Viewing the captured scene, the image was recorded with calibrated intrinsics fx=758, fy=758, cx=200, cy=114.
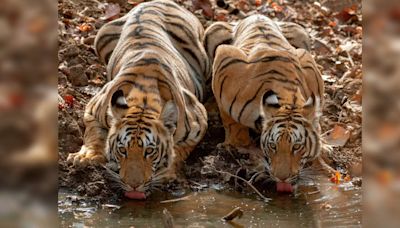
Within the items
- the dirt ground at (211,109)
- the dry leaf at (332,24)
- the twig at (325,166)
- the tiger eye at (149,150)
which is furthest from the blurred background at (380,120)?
the dry leaf at (332,24)

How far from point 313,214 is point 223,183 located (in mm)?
791

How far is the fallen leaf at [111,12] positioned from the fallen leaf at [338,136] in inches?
120

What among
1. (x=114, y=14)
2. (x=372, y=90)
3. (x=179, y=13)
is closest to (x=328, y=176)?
(x=179, y=13)

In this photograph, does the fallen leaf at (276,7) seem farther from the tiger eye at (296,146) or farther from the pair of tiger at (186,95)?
the tiger eye at (296,146)

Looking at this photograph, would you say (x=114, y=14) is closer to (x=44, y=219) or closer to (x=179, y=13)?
(x=179, y=13)

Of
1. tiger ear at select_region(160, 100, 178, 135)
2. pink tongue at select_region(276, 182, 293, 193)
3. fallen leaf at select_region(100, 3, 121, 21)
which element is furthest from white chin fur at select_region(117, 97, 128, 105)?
fallen leaf at select_region(100, 3, 121, 21)

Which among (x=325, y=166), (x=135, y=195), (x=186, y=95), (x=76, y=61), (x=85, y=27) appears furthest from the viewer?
(x=85, y=27)

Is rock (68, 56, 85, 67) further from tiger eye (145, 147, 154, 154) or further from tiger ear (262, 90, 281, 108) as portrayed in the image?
tiger eye (145, 147, 154, 154)

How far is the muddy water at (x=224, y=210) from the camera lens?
482 cm

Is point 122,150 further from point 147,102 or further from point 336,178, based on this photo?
point 336,178

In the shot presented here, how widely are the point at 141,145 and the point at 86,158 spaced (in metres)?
0.62

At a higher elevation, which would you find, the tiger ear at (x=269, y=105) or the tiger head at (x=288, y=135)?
the tiger ear at (x=269, y=105)

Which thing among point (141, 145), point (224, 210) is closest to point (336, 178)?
point (224, 210)

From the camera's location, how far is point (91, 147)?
18.5ft
